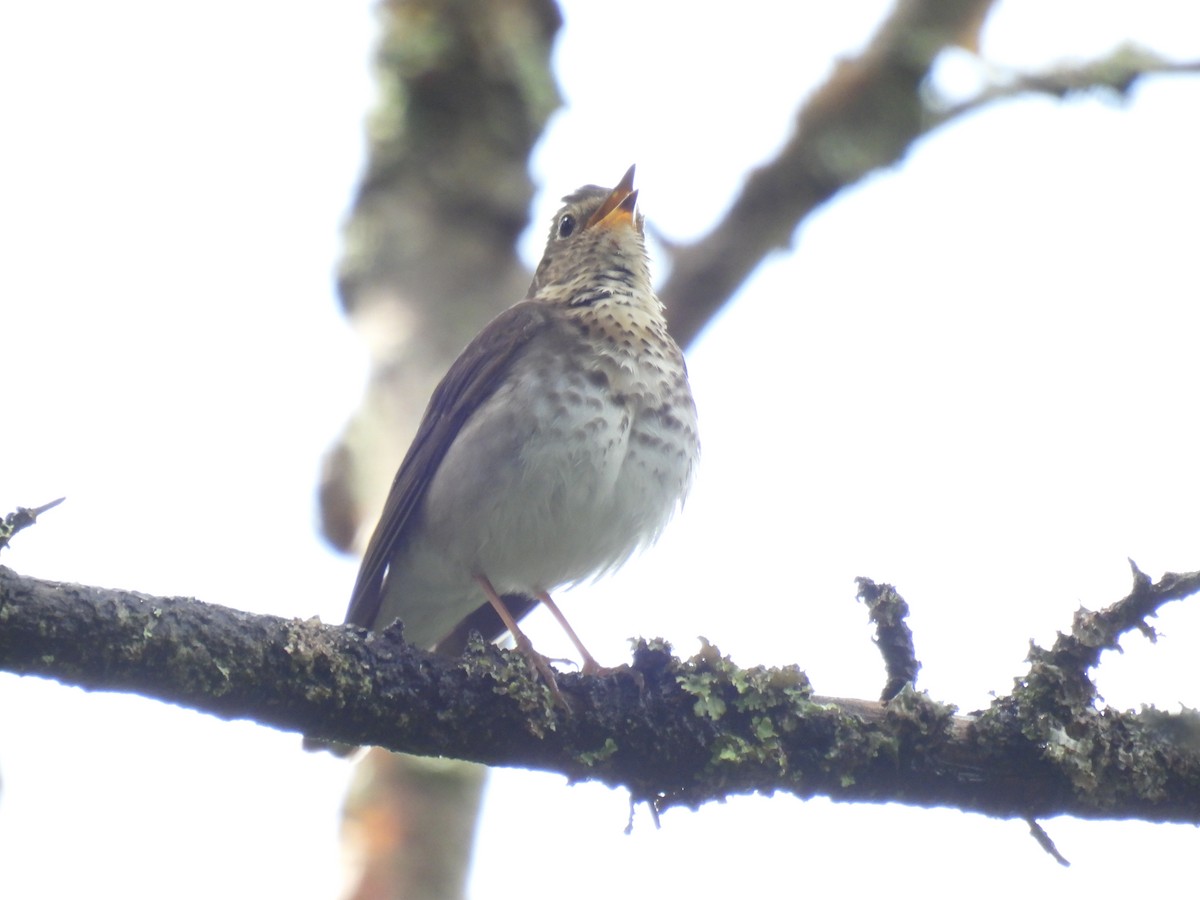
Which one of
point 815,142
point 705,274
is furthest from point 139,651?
point 815,142

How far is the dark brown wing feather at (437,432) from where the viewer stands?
5863 millimetres

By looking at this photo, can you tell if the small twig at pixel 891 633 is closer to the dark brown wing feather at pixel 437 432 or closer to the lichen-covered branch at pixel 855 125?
the dark brown wing feather at pixel 437 432

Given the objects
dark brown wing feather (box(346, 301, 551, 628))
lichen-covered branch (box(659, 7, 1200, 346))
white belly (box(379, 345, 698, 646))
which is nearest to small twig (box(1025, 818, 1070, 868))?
white belly (box(379, 345, 698, 646))

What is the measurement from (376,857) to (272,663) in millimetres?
3162

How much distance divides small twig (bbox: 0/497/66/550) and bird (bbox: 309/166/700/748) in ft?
8.00

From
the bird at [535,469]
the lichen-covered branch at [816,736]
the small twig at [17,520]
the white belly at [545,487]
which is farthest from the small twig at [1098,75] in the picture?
the small twig at [17,520]

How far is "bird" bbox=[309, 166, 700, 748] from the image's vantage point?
216 inches

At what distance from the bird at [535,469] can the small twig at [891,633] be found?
143cm

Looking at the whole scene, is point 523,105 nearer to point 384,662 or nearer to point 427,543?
point 427,543

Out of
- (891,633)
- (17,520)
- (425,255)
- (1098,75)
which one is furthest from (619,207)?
(17,520)

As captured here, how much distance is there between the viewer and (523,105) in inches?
295

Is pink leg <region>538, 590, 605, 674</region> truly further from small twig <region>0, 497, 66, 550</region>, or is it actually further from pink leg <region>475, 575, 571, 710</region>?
small twig <region>0, 497, 66, 550</region>

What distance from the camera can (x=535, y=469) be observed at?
5.44 meters

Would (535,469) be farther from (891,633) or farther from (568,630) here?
(891,633)
